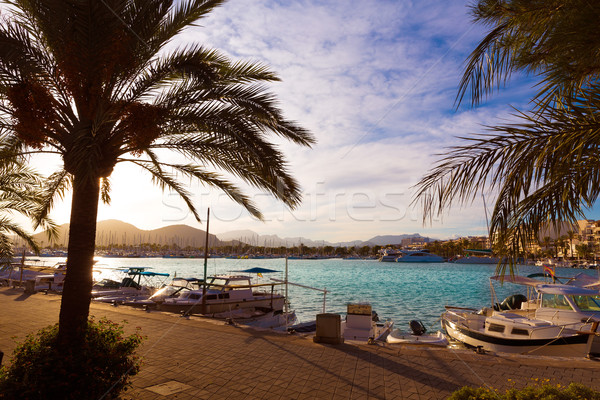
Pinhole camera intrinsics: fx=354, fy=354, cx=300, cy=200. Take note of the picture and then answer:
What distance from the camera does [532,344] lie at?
14250 millimetres

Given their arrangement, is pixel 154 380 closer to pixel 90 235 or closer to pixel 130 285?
pixel 90 235

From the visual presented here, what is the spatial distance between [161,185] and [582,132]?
9.42m

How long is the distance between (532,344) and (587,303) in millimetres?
4306

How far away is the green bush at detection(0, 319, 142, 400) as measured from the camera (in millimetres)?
5020

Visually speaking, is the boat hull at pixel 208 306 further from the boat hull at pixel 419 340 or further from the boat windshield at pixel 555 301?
the boat windshield at pixel 555 301

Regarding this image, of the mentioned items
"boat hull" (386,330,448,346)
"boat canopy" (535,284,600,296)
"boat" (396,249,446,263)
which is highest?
"boat canopy" (535,284,600,296)

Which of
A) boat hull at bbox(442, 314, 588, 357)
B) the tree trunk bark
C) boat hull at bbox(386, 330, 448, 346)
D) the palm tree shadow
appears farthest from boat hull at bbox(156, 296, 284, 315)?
the tree trunk bark

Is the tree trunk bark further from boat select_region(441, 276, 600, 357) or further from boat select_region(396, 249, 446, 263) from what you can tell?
boat select_region(396, 249, 446, 263)

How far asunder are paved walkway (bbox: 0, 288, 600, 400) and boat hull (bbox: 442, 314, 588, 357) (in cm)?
537

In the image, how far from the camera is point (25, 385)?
4930 mm

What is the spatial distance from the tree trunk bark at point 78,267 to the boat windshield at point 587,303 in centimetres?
1935

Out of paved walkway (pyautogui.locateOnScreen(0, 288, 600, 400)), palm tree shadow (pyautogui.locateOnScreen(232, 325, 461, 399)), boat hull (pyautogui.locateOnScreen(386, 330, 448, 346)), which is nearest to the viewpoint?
paved walkway (pyautogui.locateOnScreen(0, 288, 600, 400))

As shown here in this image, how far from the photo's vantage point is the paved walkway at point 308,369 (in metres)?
6.50

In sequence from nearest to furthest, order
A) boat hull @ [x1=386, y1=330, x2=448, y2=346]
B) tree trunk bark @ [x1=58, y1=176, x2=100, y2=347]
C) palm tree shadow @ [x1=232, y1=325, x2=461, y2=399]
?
tree trunk bark @ [x1=58, y1=176, x2=100, y2=347]
palm tree shadow @ [x1=232, y1=325, x2=461, y2=399]
boat hull @ [x1=386, y1=330, x2=448, y2=346]
